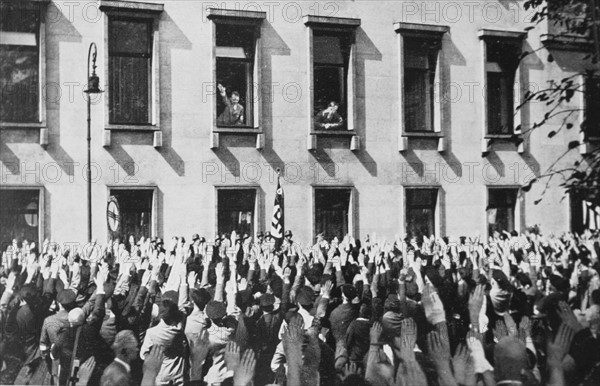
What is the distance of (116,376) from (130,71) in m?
10.1

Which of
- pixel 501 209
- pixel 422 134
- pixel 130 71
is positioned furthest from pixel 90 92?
pixel 501 209

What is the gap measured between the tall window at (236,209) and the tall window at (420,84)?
3864mm

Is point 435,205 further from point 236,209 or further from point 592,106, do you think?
point 592,106

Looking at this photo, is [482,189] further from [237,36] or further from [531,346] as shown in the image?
[531,346]

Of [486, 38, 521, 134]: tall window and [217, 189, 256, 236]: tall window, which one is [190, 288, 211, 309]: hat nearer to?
[486, 38, 521, 134]: tall window

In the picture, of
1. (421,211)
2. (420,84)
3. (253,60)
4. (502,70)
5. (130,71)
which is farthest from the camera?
(420,84)

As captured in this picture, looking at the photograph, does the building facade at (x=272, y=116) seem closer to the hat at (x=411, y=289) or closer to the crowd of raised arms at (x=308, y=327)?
the crowd of raised arms at (x=308, y=327)

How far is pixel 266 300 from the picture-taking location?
7.30 metres

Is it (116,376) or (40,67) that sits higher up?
(40,67)

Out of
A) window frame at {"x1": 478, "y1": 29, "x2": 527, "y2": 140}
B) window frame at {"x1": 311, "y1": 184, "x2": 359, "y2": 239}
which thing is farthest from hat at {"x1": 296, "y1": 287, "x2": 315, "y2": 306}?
window frame at {"x1": 311, "y1": 184, "x2": 359, "y2": 239}

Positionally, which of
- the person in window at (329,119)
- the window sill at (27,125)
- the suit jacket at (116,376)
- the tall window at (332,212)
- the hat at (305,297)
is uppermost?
the person in window at (329,119)

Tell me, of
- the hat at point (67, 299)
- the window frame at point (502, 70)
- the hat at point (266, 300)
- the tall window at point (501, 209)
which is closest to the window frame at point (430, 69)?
the window frame at point (502, 70)

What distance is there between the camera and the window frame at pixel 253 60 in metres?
15.1

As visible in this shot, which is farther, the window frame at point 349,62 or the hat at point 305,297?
the window frame at point 349,62
